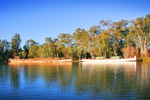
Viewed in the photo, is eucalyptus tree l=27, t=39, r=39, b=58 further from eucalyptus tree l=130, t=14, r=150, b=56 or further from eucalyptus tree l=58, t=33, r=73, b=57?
eucalyptus tree l=130, t=14, r=150, b=56

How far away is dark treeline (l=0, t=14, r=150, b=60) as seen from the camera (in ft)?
283

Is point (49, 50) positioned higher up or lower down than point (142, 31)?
lower down

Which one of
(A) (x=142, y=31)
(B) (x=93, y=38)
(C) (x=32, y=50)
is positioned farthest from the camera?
(C) (x=32, y=50)

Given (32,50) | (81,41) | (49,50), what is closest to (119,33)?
(81,41)

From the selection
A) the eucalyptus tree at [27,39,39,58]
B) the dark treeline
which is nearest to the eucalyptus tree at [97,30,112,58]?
the dark treeline

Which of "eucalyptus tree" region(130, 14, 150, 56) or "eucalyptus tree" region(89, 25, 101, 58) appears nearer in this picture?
"eucalyptus tree" region(130, 14, 150, 56)

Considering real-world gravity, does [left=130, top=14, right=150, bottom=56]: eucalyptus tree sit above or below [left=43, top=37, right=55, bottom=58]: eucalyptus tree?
above

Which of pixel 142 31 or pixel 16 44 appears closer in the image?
pixel 142 31

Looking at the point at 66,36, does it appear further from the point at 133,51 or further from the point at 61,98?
the point at 61,98

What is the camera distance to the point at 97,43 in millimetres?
99688

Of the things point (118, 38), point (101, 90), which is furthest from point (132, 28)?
point (101, 90)

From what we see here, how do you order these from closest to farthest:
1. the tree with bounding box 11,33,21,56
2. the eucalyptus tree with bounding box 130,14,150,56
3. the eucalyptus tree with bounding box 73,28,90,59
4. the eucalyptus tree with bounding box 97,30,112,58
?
1. the eucalyptus tree with bounding box 130,14,150,56
2. the eucalyptus tree with bounding box 97,30,112,58
3. the eucalyptus tree with bounding box 73,28,90,59
4. the tree with bounding box 11,33,21,56

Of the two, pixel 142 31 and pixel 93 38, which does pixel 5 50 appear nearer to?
pixel 93 38

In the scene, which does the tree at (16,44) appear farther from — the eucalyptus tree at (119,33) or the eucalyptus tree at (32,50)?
the eucalyptus tree at (119,33)
